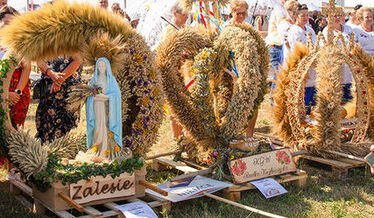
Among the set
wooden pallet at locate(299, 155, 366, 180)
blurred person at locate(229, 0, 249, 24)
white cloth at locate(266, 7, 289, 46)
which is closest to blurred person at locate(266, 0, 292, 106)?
white cloth at locate(266, 7, 289, 46)

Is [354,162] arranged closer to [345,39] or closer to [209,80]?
[209,80]

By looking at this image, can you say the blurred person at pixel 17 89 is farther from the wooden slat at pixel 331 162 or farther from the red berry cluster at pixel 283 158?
the wooden slat at pixel 331 162

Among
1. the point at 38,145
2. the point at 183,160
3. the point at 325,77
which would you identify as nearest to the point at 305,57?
the point at 325,77

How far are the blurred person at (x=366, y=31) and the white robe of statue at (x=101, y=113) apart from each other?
208 inches

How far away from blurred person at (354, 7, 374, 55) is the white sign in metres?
5.31

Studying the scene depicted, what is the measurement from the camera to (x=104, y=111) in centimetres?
384

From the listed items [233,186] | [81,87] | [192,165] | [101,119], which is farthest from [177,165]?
[81,87]

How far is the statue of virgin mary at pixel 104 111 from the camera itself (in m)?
3.81

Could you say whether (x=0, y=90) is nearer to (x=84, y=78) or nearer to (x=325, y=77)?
(x=84, y=78)

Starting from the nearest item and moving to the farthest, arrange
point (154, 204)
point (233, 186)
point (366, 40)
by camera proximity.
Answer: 1. point (154, 204)
2. point (233, 186)
3. point (366, 40)

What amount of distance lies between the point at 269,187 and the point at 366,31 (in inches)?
173

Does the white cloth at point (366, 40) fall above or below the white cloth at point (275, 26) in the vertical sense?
below

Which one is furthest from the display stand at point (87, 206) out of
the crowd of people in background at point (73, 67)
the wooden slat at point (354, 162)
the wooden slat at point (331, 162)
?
the wooden slat at point (354, 162)

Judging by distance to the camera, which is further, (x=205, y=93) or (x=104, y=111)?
(x=205, y=93)
